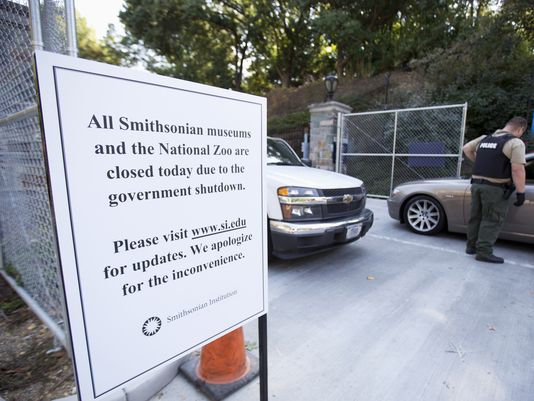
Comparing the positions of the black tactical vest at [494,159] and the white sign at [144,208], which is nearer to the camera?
the white sign at [144,208]

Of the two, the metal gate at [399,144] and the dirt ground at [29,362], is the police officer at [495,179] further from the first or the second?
the dirt ground at [29,362]

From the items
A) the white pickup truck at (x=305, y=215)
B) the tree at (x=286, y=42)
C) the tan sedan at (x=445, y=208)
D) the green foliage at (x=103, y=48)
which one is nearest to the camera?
the white pickup truck at (x=305, y=215)

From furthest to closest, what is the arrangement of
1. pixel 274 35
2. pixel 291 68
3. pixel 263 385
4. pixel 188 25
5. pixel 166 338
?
pixel 291 68 → pixel 274 35 → pixel 188 25 → pixel 263 385 → pixel 166 338

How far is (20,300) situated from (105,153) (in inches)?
119

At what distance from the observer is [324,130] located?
9.29m

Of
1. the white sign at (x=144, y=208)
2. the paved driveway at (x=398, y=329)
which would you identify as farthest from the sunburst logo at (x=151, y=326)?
the paved driveway at (x=398, y=329)

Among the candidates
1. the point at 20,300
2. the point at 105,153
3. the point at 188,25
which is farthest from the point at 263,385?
the point at 188,25

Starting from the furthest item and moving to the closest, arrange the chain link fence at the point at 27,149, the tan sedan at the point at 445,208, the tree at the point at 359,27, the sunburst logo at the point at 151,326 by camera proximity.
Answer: the tree at the point at 359,27 → the tan sedan at the point at 445,208 → the chain link fence at the point at 27,149 → the sunburst logo at the point at 151,326

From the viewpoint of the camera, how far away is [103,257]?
108 cm

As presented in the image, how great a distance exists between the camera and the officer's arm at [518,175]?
3.61m

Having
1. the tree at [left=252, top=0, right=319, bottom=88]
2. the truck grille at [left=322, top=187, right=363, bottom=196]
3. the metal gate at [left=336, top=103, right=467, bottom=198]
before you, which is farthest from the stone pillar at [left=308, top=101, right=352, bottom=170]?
the tree at [left=252, top=0, right=319, bottom=88]

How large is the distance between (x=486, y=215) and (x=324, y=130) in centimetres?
591

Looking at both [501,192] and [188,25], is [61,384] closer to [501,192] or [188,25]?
[501,192]

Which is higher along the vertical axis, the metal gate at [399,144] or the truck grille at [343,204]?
the metal gate at [399,144]
